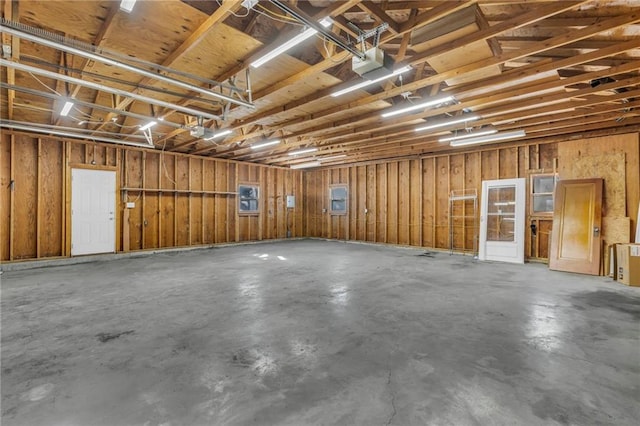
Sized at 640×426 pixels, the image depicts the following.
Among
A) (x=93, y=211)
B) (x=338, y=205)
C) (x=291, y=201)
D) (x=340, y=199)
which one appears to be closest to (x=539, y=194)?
(x=340, y=199)

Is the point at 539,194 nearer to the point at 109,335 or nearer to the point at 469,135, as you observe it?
the point at 469,135

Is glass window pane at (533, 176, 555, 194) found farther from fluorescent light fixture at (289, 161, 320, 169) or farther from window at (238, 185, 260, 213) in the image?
window at (238, 185, 260, 213)

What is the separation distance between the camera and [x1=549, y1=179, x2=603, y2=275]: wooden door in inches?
227

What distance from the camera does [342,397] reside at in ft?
6.30

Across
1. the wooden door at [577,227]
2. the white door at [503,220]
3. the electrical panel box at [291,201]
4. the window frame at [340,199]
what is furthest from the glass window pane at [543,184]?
the electrical panel box at [291,201]

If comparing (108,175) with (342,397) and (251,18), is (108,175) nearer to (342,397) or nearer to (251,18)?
(251,18)

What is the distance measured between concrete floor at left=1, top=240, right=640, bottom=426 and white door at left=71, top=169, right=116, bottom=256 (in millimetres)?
2388

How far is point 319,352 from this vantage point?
8.27 ft

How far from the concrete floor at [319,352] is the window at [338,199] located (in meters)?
6.37

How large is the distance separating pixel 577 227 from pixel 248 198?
9114 millimetres

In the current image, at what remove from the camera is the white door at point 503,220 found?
6.97 m

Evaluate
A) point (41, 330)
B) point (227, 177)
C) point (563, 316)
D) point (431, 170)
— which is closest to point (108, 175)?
point (227, 177)

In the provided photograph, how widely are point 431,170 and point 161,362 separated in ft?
27.5

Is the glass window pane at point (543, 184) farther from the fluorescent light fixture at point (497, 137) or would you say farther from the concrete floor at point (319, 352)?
the concrete floor at point (319, 352)
